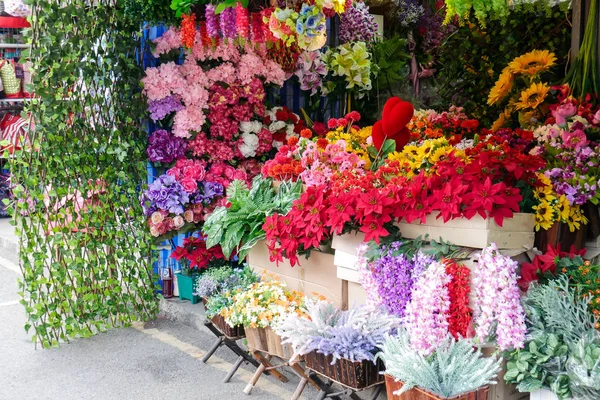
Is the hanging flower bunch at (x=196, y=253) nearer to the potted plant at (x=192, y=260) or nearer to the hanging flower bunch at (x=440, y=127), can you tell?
the potted plant at (x=192, y=260)

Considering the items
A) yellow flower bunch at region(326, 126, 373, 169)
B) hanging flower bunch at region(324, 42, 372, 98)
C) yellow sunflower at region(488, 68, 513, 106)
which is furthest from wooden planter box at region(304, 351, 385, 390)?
hanging flower bunch at region(324, 42, 372, 98)

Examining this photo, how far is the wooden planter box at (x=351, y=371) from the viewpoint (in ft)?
11.0

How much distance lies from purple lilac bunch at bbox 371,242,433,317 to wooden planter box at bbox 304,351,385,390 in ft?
1.03

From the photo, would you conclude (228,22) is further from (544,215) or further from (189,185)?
(544,215)

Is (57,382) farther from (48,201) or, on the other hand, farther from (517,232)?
(517,232)

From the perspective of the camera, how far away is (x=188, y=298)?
5699mm

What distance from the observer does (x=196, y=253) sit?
214 inches

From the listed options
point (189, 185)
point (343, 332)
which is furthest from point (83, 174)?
point (343, 332)

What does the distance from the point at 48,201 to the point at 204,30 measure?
185 cm

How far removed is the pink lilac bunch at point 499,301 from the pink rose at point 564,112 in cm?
98

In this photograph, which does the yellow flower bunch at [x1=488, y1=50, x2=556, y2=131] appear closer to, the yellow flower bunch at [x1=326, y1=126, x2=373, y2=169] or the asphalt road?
the yellow flower bunch at [x1=326, y1=126, x2=373, y2=169]

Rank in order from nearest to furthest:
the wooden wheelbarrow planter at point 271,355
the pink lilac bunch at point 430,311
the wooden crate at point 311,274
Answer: the pink lilac bunch at point 430,311, the wooden wheelbarrow planter at point 271,355, the wooden crate at point 311,274

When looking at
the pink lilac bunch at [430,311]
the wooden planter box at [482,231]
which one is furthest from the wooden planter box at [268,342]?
the wooden planter box at [482,231]

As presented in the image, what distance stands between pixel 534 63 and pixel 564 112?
112cm
